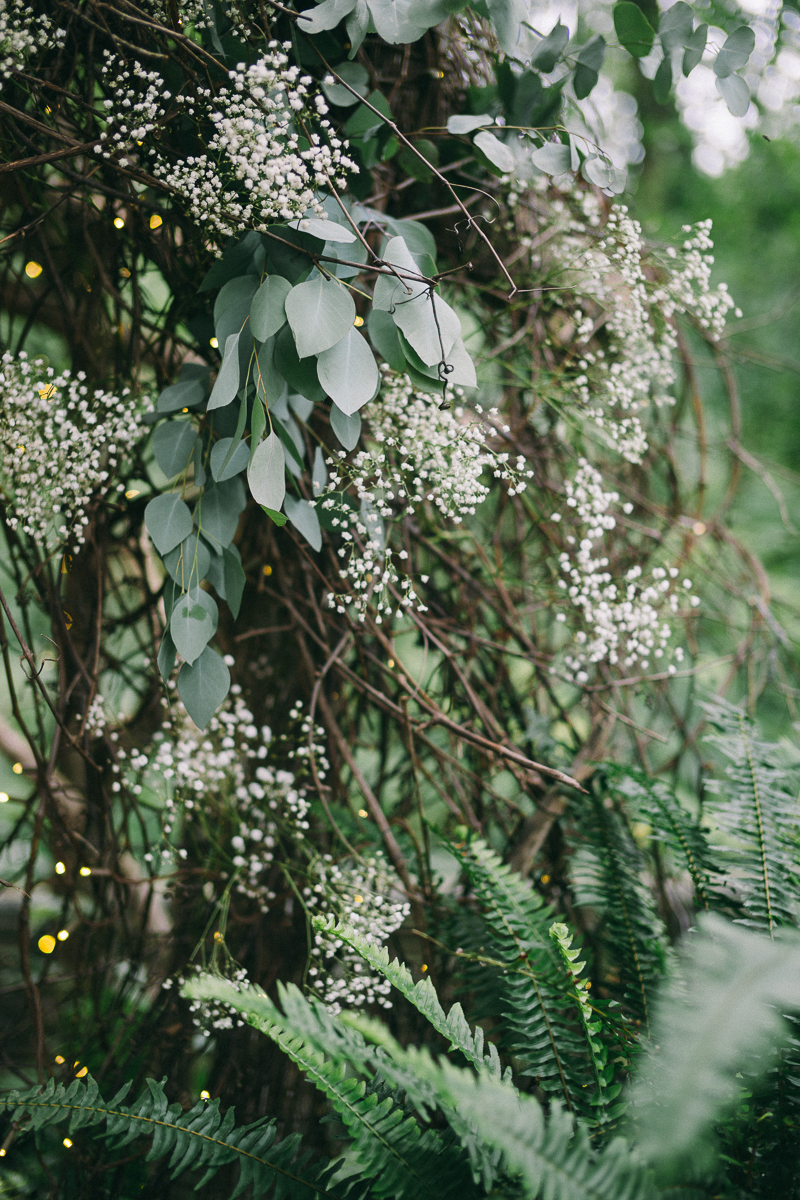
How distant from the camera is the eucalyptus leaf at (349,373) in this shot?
0.55 meters

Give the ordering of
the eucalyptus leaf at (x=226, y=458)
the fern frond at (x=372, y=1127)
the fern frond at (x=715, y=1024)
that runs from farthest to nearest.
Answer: the eucalyptus leaf at (x=226, y=458)
the fern frond at (x=372, y=1127)
the fern frond at (x=715, y=1024)

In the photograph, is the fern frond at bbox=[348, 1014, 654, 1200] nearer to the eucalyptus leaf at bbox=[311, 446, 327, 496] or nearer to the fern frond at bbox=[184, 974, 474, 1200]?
the fern frond at bbox=[184, 974, 474, 1200]

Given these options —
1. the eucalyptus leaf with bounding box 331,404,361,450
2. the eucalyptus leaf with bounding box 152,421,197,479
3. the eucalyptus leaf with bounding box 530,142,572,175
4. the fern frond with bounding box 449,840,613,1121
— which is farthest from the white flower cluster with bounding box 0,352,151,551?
the fern frond with bounding box 449,840,613,1121

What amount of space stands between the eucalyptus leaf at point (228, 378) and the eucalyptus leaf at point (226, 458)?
6cm

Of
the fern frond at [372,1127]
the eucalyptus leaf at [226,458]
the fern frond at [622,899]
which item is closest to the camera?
the fern frond at [372,1127]

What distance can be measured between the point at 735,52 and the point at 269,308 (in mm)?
585

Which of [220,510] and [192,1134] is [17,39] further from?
[192,1134]

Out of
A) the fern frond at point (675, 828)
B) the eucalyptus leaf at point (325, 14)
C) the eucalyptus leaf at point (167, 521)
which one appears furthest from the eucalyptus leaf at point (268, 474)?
the fern frond at point (675, 828)

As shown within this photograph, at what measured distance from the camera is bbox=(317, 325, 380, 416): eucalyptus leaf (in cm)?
55

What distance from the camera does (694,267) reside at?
0.79m

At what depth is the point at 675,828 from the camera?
0.80m

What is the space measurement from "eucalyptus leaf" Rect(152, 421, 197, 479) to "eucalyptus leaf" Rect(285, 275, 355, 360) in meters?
0.21

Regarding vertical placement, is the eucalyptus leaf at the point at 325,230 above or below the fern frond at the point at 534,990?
above

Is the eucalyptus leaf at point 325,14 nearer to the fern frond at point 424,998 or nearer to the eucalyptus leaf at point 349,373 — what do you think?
the eucalyptus leaf at point 349,373
